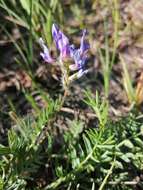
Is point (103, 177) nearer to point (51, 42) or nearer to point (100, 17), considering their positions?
point (51, 42)

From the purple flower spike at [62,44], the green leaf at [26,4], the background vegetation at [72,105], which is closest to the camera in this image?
the purple flower spike at [62,44]

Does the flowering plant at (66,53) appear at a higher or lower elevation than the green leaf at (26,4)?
lower

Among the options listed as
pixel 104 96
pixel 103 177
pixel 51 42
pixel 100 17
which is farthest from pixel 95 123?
pixel 100 17

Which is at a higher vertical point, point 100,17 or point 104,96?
point 100,17

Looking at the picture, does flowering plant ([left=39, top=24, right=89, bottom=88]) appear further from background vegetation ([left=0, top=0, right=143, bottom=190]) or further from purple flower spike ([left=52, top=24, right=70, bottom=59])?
background vegetation ([left=0, top=0, right=143, bottom=190])

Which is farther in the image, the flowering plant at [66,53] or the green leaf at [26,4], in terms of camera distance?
the green leaf at [26,4]

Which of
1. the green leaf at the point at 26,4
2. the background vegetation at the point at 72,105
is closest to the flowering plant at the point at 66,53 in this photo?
the background vegetation at the point at 72,105

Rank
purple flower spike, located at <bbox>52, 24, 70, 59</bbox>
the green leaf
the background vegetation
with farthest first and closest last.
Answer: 1. the green leaf
2. the background vegetation
3. purple flower spike, located at <bbox>52, 24, 70, 59</bbox>

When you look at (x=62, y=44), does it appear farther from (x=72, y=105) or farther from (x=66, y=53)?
(x=72, y=105)

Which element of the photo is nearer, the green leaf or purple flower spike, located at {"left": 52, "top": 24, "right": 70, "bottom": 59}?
purple flower spike, located at {"left": 52, "top": 24, "right": 70, "bottom": 59}

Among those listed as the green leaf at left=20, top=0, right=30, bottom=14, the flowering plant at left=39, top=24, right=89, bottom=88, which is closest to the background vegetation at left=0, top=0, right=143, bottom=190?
the green leaf at left=20, top=0, right=30, bottom=14

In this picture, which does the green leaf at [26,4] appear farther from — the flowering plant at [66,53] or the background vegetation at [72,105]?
the flowering plant at [66,53]
